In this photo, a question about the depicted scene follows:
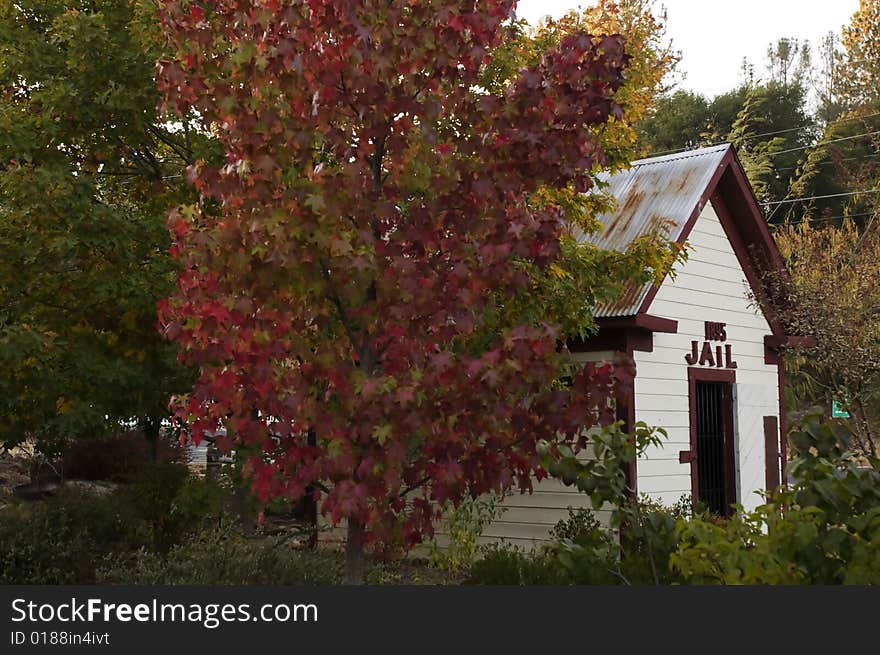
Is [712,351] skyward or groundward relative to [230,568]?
skyward

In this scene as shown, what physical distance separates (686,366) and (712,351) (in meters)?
0.97

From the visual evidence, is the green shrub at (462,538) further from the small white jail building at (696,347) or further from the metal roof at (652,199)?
the metal roof at (652,199)

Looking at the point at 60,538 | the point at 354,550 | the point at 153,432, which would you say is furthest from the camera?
the point at 153,432

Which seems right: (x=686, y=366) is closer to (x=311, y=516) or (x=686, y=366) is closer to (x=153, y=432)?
(x=311, y=516)

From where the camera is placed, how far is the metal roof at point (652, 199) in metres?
13.4

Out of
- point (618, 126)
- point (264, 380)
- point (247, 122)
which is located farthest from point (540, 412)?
point (618, 126)

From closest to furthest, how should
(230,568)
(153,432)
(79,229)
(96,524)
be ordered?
(230,568) → (79,229) → (96,524) → (153,432)

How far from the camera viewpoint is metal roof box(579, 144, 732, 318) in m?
13.4

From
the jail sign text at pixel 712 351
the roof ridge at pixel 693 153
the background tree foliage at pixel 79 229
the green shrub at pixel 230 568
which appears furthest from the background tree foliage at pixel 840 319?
the background tree foliage at pixel 79 229

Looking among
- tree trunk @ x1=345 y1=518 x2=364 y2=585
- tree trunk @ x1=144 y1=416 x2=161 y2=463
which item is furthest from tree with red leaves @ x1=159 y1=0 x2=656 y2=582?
tree trunk @ x1=144 y1=416 x2=161 y2=463

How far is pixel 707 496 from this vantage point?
1504 cm

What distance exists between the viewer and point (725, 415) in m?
15.5

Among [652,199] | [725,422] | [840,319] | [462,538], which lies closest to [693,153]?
[652,199]

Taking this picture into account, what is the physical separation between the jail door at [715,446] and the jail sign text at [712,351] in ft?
1.20
